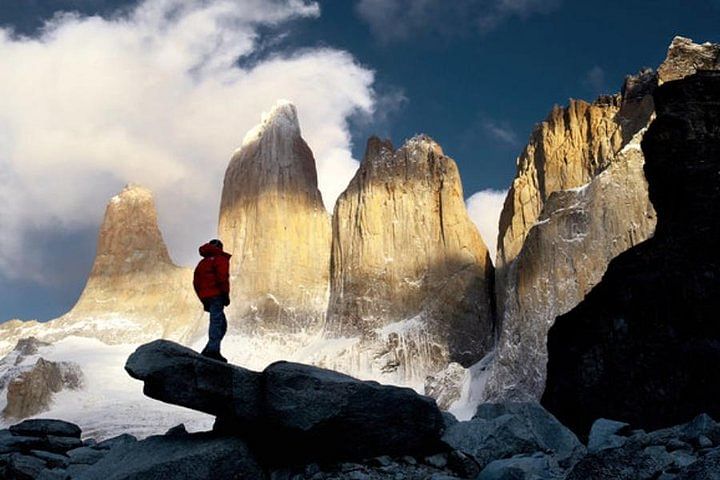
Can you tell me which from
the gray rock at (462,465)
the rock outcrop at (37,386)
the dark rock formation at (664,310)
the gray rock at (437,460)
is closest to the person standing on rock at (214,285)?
the gray rock at (437,460)

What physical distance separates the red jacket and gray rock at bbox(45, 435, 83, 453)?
440 cm

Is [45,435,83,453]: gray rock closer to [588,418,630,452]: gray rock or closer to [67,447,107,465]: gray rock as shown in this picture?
[67,447,107,465]: gray rock

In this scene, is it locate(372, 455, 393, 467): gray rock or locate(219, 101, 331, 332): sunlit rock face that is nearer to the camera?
locate(372, 455, 393, 467): gray rock

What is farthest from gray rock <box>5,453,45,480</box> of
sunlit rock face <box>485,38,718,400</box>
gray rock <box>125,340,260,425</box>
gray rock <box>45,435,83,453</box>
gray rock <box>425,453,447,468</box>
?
sunlit rock face <box>485,38,718,400</box>

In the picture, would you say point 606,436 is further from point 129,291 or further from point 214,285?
point 129,291

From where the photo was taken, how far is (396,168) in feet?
297

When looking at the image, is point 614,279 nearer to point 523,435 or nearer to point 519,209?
point 523,435

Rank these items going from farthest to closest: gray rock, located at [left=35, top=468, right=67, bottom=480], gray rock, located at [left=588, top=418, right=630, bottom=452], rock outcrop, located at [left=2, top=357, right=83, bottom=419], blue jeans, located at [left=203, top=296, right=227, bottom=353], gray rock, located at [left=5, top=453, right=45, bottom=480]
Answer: rock outcrop, located at [left=2, top=357, right=83, bottom=419] < blue jeans, located at [left=203, top=296, right=227, bottom=353] < gray rock, located at [left=5, top=453, right=45, bottom=480] < gray rock, located at [left=35, top=468, right=67, bottom=480] < gray rock, located at [left=588, top=418, right=630, bottom=452]

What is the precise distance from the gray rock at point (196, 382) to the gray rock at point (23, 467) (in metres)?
2.88

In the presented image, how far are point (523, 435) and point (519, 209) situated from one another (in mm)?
63068

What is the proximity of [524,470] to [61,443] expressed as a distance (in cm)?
899

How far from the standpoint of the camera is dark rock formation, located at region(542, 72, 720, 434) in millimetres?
19844

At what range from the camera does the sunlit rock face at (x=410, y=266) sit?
3041 inches

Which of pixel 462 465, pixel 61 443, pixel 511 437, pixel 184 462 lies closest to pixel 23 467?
pixel 61 443
